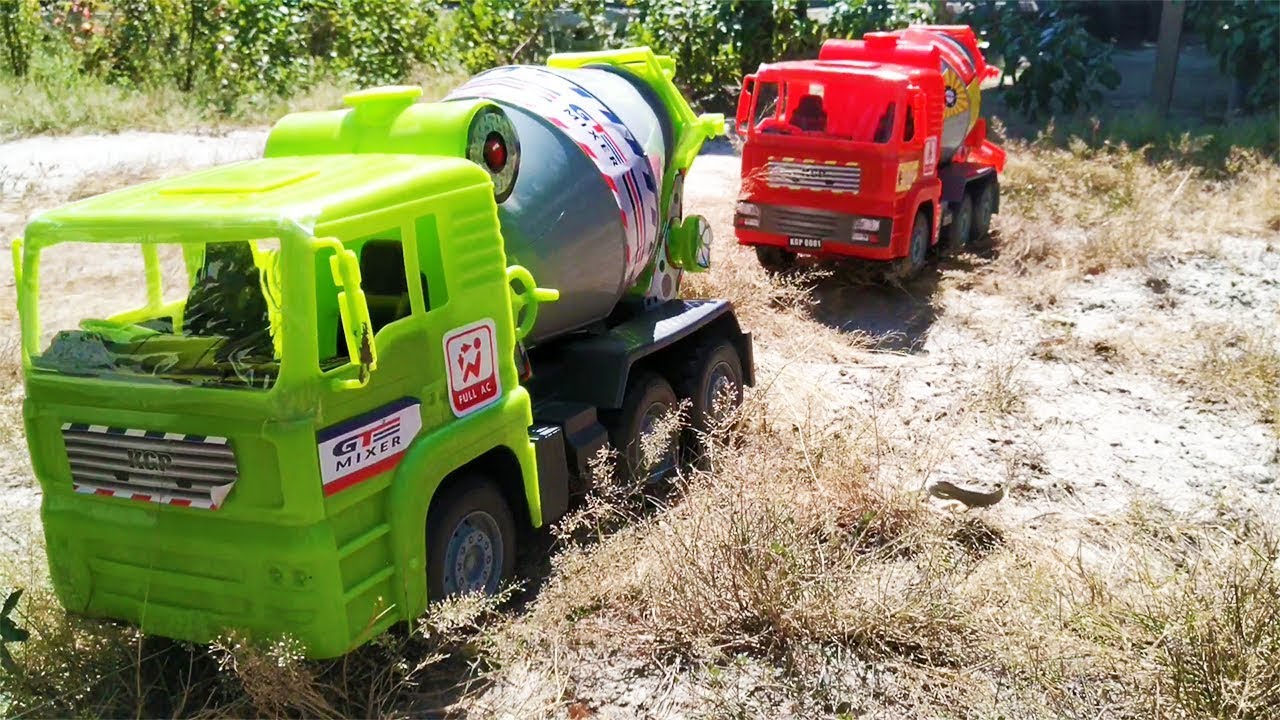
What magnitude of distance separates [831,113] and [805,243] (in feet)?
3.68

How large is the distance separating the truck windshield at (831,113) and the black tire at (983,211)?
2543mm

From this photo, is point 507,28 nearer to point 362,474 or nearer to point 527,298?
point 527,298

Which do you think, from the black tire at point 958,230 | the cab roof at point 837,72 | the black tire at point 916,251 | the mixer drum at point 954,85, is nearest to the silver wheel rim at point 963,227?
the black tire at point 958,230

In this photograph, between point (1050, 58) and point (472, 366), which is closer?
point (472, 366)

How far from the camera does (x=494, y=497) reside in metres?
5.25

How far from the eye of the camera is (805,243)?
34.8 feet

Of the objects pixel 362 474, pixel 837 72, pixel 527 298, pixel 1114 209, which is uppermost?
pixel 837 72

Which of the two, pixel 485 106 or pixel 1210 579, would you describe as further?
pixel 485 106

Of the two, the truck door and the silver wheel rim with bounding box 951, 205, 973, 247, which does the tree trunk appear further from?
the truck door

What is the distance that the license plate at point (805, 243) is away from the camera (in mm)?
10562

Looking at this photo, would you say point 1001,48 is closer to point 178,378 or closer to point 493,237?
point 493,237

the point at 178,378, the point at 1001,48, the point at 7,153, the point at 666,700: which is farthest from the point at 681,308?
the point at 1001,48

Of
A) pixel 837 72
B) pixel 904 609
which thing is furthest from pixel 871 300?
pixel 904 609

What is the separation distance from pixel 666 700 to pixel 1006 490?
2.75 m
